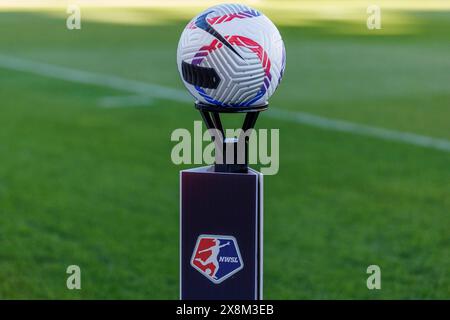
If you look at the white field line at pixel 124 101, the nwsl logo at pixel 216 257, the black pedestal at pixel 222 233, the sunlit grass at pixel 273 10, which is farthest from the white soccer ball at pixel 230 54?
the sunlit grass at pixel 273 10

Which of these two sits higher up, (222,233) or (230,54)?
(230,54)

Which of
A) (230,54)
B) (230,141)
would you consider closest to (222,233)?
(230,141)

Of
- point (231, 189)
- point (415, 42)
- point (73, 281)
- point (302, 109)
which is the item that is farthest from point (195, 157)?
point (415, 42)

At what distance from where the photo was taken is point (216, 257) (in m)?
4.33

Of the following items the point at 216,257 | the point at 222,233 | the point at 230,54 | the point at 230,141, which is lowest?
the point at 216,257

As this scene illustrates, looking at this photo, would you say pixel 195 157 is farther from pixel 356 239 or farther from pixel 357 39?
pixel 357 39

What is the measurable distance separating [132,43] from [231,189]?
15.9 metres

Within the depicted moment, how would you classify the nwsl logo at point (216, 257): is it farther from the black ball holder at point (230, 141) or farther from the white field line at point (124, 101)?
the white field line at point (124, 101)

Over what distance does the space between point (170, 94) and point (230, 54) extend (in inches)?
393

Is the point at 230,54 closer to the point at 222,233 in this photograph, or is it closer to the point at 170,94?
the point at 222,233

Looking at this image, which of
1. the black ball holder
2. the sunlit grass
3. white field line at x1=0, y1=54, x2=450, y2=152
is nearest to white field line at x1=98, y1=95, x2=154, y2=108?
white field line at x1=0, y1=54, x2=450, y2=152

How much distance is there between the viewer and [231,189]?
168 inches

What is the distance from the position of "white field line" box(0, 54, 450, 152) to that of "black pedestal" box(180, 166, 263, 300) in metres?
6.65

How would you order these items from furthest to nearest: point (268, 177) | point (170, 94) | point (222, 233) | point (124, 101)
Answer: point (170, 94) → point (124, 101) → point (268, 177) → point (222, 233)
